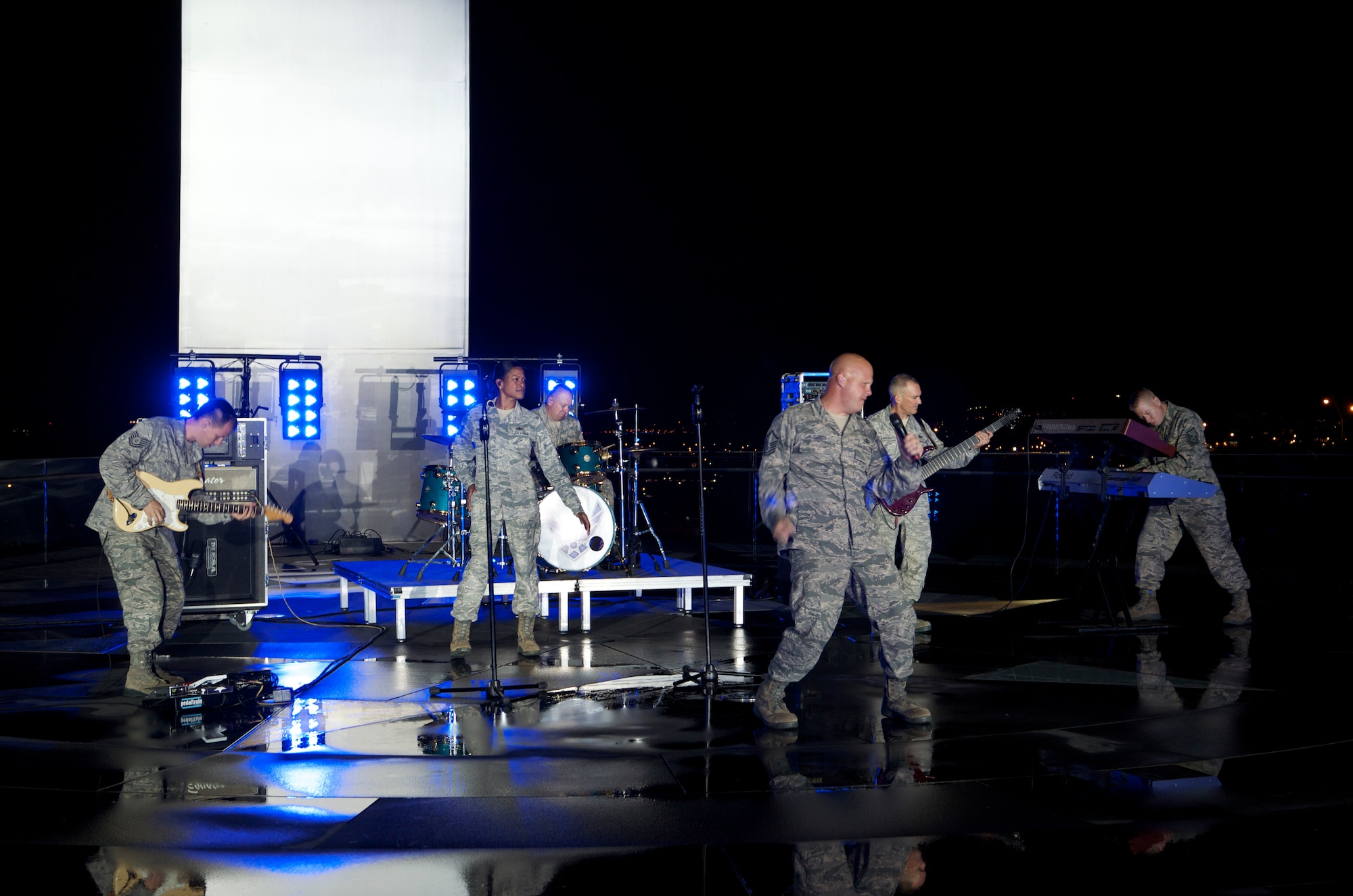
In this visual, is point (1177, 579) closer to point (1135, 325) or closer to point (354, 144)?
point (354, 144)

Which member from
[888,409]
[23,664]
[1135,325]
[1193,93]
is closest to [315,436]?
[23,664]

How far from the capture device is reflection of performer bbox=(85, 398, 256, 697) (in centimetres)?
634

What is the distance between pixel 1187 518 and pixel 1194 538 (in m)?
0.22

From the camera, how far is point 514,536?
7594 mm

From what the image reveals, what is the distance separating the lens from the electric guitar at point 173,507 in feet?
20.9

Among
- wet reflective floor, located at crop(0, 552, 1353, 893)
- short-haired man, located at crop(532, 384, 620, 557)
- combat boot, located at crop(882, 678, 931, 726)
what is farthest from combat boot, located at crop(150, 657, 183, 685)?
combat boot, located at crop(882, 678, 931, 726)

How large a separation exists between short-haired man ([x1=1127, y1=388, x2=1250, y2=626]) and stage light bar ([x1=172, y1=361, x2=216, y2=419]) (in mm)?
11768

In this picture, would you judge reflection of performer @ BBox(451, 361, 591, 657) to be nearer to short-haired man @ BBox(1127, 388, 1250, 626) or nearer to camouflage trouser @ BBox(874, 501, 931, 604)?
camouflage trouser @ BBox(874, 501, 931, 604)

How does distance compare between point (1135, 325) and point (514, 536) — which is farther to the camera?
point (1135, 325)

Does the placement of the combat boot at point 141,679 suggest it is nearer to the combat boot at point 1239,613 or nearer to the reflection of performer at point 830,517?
the reflection of performer at point 830,517

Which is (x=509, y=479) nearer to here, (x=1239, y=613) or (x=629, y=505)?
(x=629, y=505)

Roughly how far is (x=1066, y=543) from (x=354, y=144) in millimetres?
13474

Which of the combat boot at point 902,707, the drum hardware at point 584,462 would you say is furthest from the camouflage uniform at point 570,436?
the combat boot at point 902,707

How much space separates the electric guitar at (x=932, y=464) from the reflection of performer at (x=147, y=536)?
15.0ft
